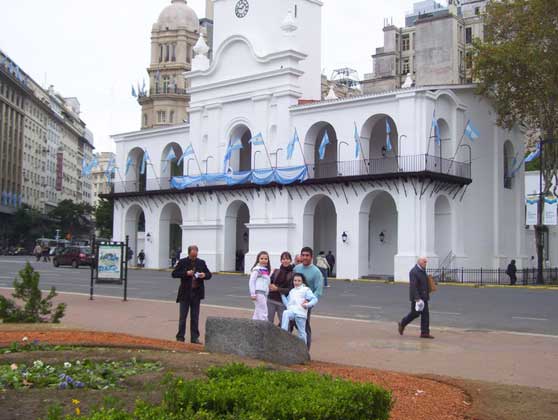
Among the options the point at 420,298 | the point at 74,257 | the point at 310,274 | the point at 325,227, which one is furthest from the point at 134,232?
the point at 310,274

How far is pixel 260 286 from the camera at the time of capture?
12.2 m

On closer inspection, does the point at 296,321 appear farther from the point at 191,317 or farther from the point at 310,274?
the point at 191,317

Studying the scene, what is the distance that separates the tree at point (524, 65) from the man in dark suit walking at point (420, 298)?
A: 23572 millimetres

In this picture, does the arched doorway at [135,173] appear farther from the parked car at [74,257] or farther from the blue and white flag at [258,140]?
the blue and white flag at [258,140]

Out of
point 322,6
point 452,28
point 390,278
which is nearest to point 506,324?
point 390,278

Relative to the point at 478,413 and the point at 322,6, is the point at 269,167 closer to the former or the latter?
the point at 322,6

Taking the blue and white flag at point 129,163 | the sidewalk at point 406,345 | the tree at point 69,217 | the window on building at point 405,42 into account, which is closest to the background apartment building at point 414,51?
the window on building at point 405,42

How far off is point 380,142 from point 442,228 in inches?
292

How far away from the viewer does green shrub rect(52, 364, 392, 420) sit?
4.96 metres

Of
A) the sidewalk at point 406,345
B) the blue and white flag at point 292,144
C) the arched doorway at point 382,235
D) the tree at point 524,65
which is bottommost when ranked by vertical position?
the sidewalk at point 406,345

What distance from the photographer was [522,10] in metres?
36.5

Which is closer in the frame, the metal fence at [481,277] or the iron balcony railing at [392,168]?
the metal fence at [481,277]

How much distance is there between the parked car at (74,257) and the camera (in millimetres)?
48353

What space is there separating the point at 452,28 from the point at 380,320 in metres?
43.7
